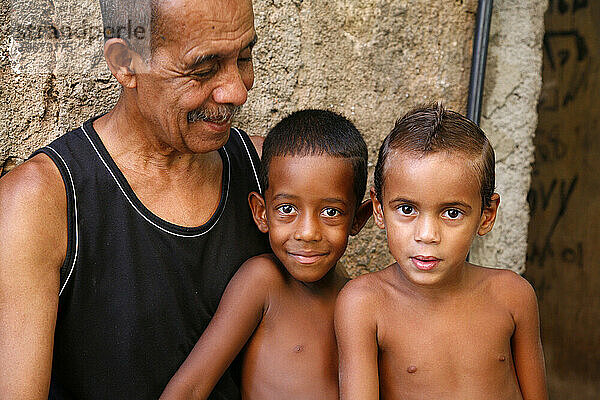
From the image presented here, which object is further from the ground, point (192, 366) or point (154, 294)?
point (154, 294)

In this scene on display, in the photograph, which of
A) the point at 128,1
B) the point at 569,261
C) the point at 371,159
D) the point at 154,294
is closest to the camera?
the point at 128,1

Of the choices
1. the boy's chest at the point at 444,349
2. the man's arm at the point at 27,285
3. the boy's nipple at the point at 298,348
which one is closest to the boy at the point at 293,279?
the boy's nipple at the point at 298,348

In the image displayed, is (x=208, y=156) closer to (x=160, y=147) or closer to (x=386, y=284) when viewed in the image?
(x=160, y=147)

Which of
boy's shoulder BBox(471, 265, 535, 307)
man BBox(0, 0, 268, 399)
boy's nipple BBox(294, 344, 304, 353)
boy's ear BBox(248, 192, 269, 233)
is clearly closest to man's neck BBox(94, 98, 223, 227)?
→ man BBox(0, 0, 268, 399)

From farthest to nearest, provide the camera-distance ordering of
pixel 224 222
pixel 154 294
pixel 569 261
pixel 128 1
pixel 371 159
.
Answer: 1. pixel 569 261
2. pixel 371 159
3. pixel 224 222
4. pixel 154 294
5. pixel 128 1

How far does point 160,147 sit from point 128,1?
0.38 m

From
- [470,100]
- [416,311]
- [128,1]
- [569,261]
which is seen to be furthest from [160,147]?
[569,261]

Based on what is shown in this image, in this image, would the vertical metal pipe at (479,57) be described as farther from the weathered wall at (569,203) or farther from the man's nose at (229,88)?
the man's nose at (229,88)

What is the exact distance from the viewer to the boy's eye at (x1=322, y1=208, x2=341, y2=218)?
1.91 metres

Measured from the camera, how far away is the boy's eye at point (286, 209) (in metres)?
1.92

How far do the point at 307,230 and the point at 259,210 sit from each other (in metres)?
0.25

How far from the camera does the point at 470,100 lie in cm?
274

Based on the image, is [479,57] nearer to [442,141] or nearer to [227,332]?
[442,141]

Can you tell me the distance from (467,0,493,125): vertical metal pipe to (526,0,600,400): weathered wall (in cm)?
26
